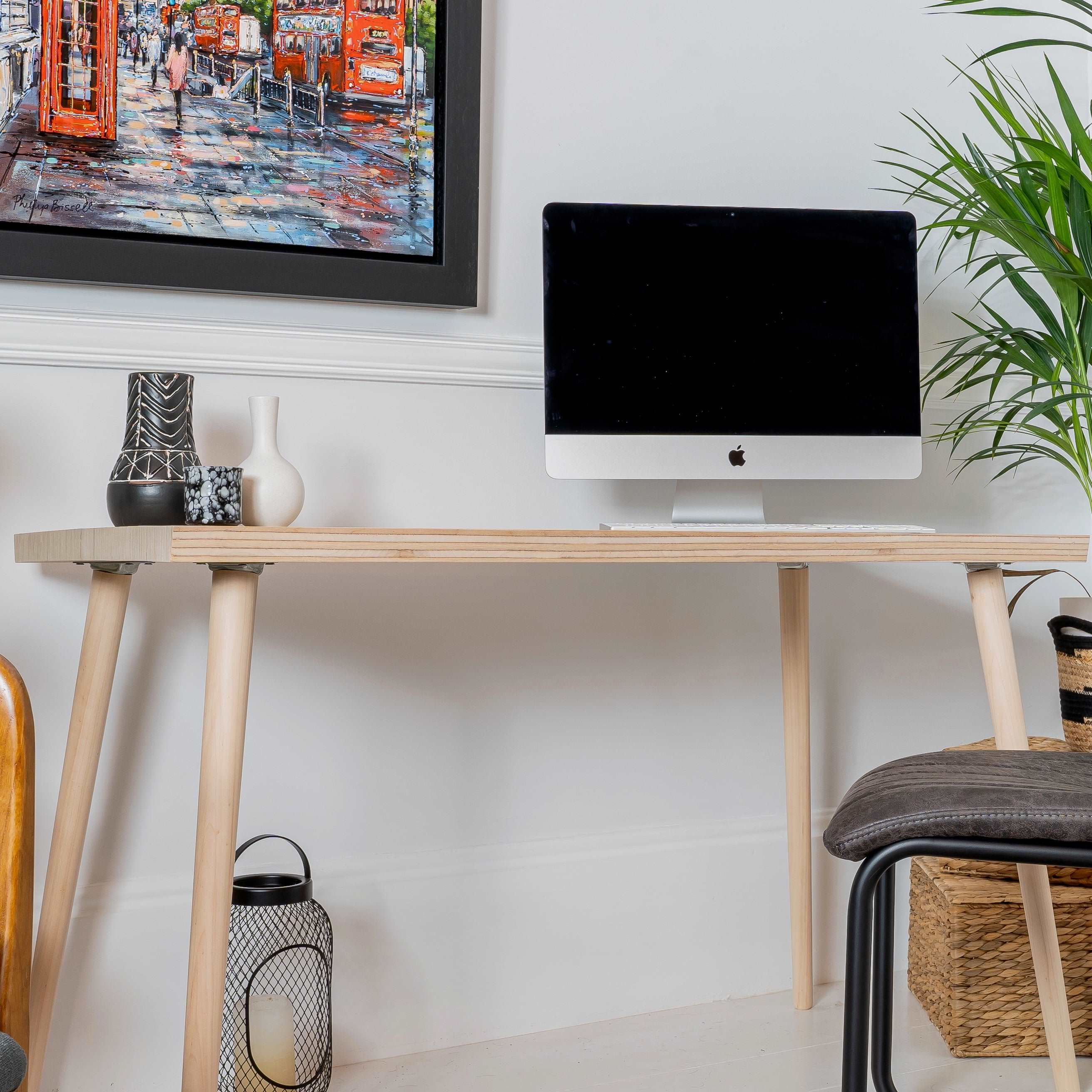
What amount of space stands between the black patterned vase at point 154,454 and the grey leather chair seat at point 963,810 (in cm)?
73

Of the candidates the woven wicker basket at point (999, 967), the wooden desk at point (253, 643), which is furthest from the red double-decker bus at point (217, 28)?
the woven wicker basket at point (999, 967)

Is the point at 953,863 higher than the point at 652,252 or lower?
lower

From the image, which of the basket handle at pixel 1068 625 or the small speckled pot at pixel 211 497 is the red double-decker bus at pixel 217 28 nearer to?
the small speckled pot at pixel 211 497

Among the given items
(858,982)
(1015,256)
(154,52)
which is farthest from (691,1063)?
(154,52)

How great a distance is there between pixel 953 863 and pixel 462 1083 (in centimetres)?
75

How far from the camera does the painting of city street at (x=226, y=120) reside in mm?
1376

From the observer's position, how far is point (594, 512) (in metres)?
1.69

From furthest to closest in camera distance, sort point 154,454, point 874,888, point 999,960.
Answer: point 999,960
point 154,454
point 874,888

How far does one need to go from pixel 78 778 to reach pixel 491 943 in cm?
66

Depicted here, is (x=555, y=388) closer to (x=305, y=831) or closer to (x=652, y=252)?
(x=652, y=252)

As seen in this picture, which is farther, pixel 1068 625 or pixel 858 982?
pixel 1068 625

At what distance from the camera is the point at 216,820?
0.93m

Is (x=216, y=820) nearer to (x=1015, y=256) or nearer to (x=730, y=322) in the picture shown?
(x=730, y=322)

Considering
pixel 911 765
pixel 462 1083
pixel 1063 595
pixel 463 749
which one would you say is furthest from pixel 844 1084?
pixel 1063 595
